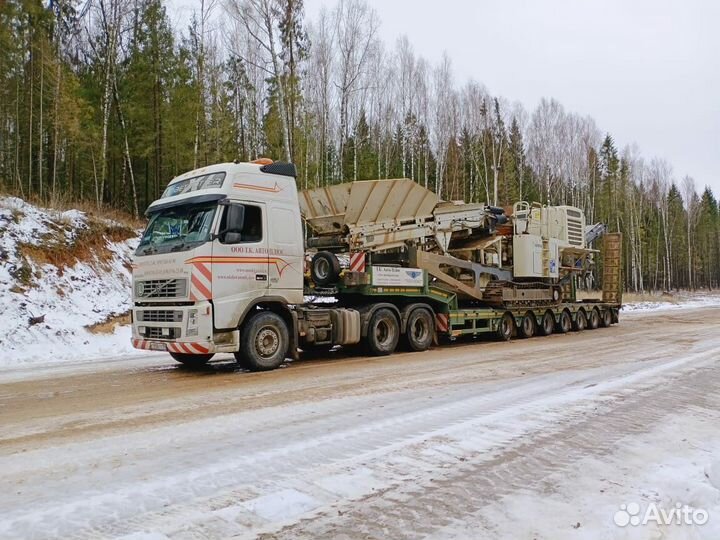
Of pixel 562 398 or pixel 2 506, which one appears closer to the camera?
pixel 2 506

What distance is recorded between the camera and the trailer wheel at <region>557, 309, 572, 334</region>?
17391mm

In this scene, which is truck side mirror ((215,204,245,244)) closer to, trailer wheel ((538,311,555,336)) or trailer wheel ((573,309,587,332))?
trailer wheel ((538,311,555,336))

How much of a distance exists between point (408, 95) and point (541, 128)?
54.0 feet

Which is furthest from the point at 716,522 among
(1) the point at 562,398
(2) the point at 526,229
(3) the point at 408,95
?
(3) the point at 408,95

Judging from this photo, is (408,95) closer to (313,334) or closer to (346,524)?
(313,334)

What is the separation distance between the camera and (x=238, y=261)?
28.5 feet

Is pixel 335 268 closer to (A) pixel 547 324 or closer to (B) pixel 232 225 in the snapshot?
(B) pixel 232 225

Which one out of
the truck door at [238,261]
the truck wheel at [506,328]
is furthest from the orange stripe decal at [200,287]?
the truck wheel at [506,328]

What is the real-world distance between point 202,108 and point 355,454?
2710cm

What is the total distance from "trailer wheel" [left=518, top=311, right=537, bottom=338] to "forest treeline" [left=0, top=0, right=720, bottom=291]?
10.1 meters

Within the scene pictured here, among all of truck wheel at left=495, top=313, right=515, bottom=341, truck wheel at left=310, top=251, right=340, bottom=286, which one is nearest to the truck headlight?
truck wheel at left=310, top=251, right=340, bottom=286

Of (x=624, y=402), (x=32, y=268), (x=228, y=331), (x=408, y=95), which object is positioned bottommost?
(x=624, y=402)

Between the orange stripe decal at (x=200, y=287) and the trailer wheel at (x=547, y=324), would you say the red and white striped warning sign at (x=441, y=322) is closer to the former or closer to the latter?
the trailer wheel at (x=547, y=324)

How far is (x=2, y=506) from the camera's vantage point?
3.39 meters
